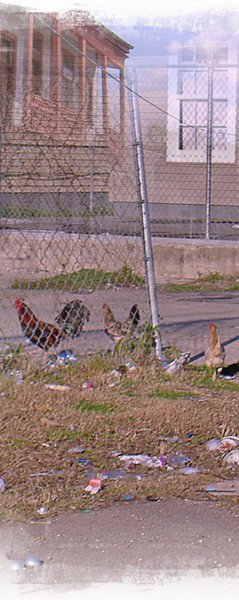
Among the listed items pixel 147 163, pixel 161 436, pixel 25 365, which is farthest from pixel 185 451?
pixel 147 163

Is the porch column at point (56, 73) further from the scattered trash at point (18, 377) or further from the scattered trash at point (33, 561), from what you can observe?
the scattered trash at point (33, 561)

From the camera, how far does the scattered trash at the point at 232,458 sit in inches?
104

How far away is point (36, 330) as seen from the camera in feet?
12.4

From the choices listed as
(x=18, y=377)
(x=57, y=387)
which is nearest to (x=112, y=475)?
(x=57, y=387)

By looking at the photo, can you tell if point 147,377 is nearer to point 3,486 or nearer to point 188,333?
point 188,333

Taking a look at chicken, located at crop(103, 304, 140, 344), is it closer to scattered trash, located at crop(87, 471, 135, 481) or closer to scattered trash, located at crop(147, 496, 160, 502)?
scattered trash, located at crop(87, 471, 135, 481)

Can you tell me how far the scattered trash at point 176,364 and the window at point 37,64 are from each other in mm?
7893

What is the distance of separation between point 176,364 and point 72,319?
763 mm

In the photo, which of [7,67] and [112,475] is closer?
Result: [112,475]

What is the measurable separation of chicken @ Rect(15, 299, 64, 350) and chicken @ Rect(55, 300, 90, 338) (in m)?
0.12

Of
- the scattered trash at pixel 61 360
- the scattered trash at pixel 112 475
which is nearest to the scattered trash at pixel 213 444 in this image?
the scattered trash at pixel 112 475

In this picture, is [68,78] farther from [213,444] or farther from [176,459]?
[176,459]

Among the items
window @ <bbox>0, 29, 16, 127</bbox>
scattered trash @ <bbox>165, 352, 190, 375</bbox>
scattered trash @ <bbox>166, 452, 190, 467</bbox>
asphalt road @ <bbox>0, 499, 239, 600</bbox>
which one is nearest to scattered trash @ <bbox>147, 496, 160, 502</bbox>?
asphalt road @ <bbox>0, 499, 239, 600</bbox>

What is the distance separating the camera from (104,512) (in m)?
2.19
